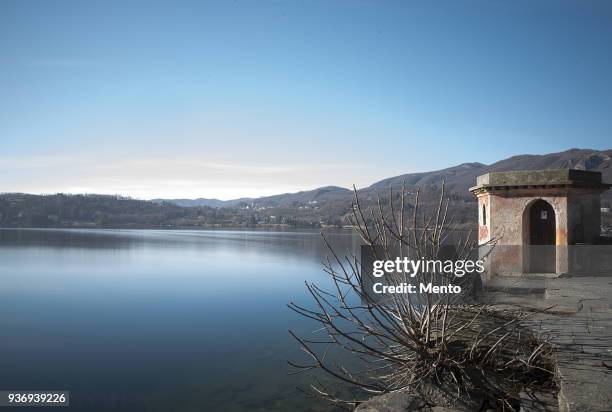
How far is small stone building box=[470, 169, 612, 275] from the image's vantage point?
915 centimetres

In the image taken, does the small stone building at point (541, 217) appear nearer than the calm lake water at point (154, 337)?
No

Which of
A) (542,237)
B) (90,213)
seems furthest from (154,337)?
(90,213)

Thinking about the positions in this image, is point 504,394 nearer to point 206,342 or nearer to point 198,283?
point 206,342

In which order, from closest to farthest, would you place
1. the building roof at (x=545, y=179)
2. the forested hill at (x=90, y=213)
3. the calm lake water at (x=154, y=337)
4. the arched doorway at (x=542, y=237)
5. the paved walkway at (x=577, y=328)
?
the paved walkway at (x=577, y=328) < the calm lake water at (x=154, y=337) < the building roof at (x=545, y=179) < the arched doorway at (x=542, y=237) < the forested hill at (x=90, y=213)

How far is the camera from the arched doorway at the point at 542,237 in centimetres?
948

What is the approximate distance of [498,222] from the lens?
9.61m

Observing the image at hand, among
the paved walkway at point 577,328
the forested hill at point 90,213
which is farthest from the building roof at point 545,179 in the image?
the forested hill at point 90,213

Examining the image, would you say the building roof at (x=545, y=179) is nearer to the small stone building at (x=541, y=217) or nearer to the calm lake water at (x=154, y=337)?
the small stone building at (x=541, y=217)

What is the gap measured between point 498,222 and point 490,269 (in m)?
Answer: 1.01

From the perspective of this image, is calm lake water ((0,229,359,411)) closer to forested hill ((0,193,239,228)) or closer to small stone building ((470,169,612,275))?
small stone building ((470,169,612,275))

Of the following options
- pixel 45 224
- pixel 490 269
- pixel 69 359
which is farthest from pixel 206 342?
pixel 45 224

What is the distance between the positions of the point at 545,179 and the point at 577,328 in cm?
556

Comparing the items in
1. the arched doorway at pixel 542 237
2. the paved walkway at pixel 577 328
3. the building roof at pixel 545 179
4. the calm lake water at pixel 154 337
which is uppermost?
the building roof at pixel 545 179

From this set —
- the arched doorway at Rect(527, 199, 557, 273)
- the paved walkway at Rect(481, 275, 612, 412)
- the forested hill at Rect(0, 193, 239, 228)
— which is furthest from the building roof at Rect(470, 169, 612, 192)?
the forested hill at Rect(0, 193, 239, 228)
